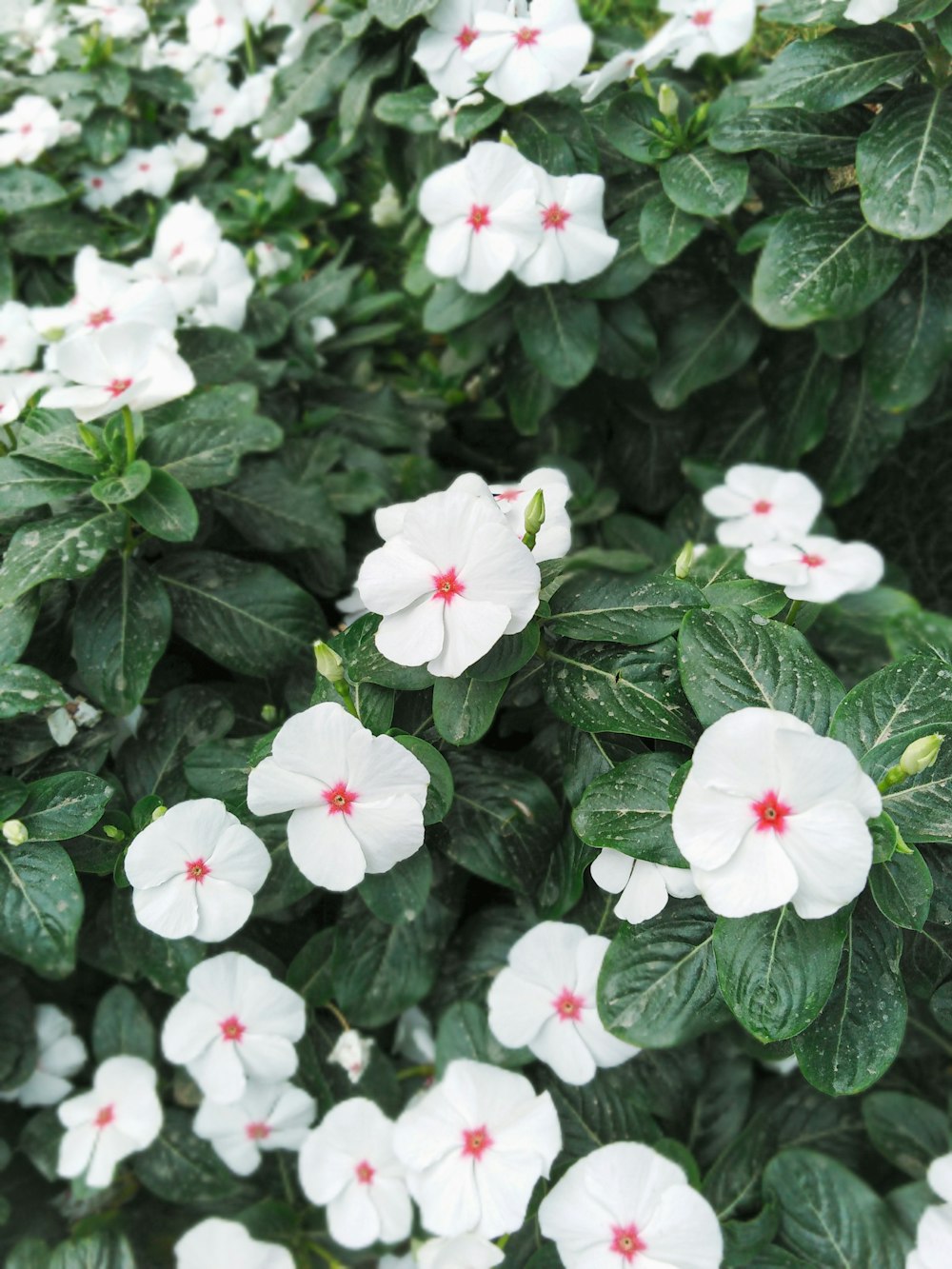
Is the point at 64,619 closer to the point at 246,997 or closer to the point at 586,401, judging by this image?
the point at 246,997

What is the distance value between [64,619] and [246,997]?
722 mm

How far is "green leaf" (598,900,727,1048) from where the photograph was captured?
1.35 meters

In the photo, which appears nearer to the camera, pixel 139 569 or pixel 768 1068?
pixel 139 569

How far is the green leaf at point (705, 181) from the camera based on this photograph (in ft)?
6.39

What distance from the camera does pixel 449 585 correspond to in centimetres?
129

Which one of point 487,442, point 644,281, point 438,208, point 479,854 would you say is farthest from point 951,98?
point 479,854

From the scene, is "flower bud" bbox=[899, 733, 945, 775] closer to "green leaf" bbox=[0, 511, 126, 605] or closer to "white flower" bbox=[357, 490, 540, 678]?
"white flower" bbox=[357, 490, 540, 678]

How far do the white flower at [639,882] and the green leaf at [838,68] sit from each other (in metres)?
1.41

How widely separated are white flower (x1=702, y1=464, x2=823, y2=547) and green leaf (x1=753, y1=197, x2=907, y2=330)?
0.31 m

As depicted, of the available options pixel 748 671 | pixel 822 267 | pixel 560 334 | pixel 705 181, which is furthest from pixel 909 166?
pixel 748 671

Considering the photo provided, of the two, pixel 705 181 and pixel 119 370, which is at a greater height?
pixel 705 181

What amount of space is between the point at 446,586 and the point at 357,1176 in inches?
40.8

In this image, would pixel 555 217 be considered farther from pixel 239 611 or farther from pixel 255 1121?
pixel 255 1121

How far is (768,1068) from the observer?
2.13m
